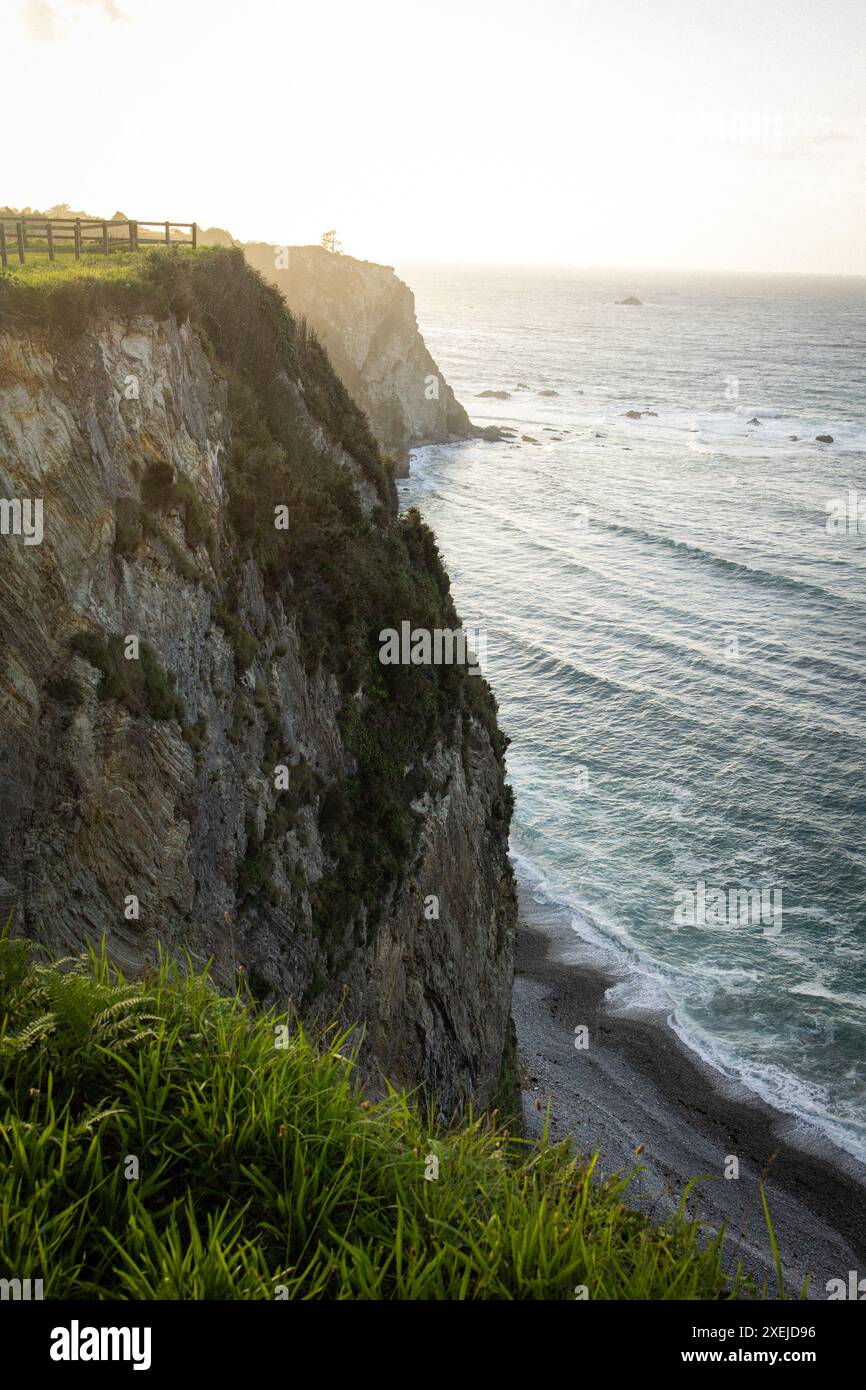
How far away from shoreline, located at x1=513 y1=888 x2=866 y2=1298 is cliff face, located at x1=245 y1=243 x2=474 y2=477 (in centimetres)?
7126

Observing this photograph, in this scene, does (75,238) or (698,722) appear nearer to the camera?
(75,238)

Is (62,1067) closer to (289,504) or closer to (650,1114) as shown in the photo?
(289,504)

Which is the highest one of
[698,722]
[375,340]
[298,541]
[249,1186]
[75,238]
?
[375,340]

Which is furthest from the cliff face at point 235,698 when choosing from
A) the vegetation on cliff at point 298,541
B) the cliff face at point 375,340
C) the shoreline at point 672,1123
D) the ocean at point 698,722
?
the cliff face at point 375,340

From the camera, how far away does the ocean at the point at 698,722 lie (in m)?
36.3

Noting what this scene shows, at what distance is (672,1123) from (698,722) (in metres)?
24.6

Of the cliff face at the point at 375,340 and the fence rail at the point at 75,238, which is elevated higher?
the cliff face at the point at 375,340

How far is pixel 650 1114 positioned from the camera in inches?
1278

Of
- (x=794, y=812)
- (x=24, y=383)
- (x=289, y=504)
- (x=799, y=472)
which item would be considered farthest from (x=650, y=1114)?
(x=799, y=472)

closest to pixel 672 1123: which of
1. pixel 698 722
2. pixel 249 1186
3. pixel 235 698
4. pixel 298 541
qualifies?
pixel 235 698

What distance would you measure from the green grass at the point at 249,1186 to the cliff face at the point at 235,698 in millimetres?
4892

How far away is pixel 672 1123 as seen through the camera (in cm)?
3203

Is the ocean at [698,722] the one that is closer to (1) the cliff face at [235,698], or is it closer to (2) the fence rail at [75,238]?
(1) the cliff face at [235,698]

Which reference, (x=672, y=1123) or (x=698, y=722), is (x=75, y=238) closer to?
(x=672, y=1123)
